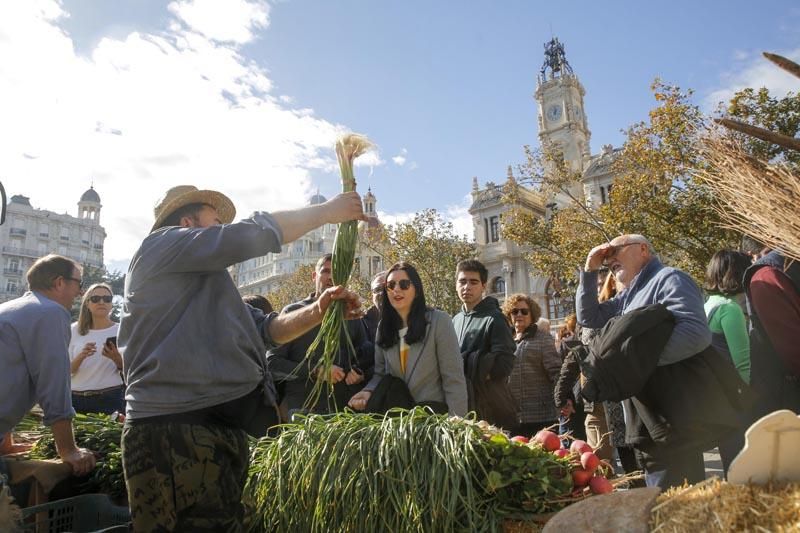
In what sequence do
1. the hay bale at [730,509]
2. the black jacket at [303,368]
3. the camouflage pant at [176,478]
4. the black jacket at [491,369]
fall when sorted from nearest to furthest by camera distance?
1. the hay bale at [730,509]
2. the camouflage pant at [176,478]
3. the black jacket at [491,369]
4. the black jacket at [303,368]

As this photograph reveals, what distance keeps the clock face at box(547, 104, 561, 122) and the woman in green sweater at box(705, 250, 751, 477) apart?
55.6 metres

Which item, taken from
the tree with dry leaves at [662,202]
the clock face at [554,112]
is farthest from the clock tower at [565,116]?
the tree with dry leaves at [662,202]

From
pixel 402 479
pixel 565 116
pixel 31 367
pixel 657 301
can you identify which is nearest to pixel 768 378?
pixel 657 301

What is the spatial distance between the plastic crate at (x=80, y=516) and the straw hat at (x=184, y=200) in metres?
1.65

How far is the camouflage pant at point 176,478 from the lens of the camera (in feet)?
6.48

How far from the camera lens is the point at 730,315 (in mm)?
3867

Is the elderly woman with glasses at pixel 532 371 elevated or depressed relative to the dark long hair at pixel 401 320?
depressed

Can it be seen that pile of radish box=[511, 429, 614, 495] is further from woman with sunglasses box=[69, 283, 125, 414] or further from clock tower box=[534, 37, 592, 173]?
clock tower box=[534, 37, 592, 173]

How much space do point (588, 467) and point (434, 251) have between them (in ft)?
89.8

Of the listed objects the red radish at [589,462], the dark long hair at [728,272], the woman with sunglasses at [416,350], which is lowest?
the red radish at [589,462]

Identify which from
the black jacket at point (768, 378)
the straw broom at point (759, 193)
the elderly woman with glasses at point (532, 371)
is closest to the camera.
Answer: the straw broom at point (759, 193)

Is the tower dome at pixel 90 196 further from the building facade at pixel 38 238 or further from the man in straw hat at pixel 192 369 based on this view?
the man in straw hat at pixel 192 369

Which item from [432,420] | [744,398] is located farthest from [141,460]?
[744,398]

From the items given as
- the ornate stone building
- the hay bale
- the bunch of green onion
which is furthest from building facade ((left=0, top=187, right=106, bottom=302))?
the hay bale
